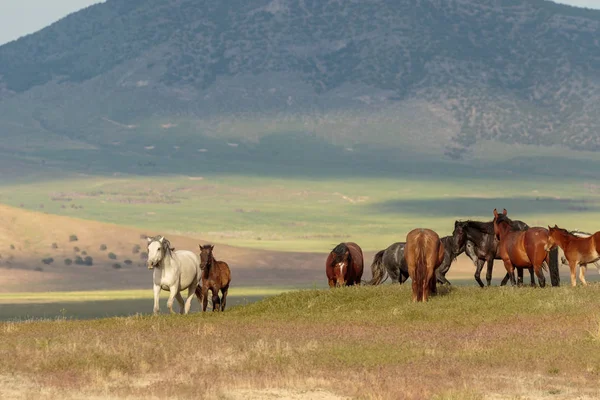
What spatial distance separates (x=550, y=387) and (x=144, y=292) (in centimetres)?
5823

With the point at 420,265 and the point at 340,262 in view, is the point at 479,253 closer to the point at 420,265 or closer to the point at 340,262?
the point at 420,265

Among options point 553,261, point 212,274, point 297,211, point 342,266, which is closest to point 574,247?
point 553,261

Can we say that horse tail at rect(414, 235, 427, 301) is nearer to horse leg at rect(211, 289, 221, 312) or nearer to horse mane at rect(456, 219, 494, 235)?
horse mane at rect(456, 219, 494, 235)

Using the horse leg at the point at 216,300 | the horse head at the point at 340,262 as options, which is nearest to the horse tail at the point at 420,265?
the horse leg at the point at 216,300

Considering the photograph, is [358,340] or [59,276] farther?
[59,276]

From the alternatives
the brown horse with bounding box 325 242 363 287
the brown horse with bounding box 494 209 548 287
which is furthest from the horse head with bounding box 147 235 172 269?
the brown horse with bounding box 494 209 548 287

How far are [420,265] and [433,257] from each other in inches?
13.8

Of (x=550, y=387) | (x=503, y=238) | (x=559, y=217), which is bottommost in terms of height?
(x=550, y=387)

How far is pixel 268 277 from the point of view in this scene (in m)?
90.7

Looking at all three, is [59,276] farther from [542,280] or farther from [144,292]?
[542,280]

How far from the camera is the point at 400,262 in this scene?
36.8m

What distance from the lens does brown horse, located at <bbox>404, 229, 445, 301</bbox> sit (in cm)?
3008

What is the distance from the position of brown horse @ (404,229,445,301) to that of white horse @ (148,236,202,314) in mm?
5189

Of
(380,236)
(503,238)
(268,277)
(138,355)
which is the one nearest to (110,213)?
(380,236)
